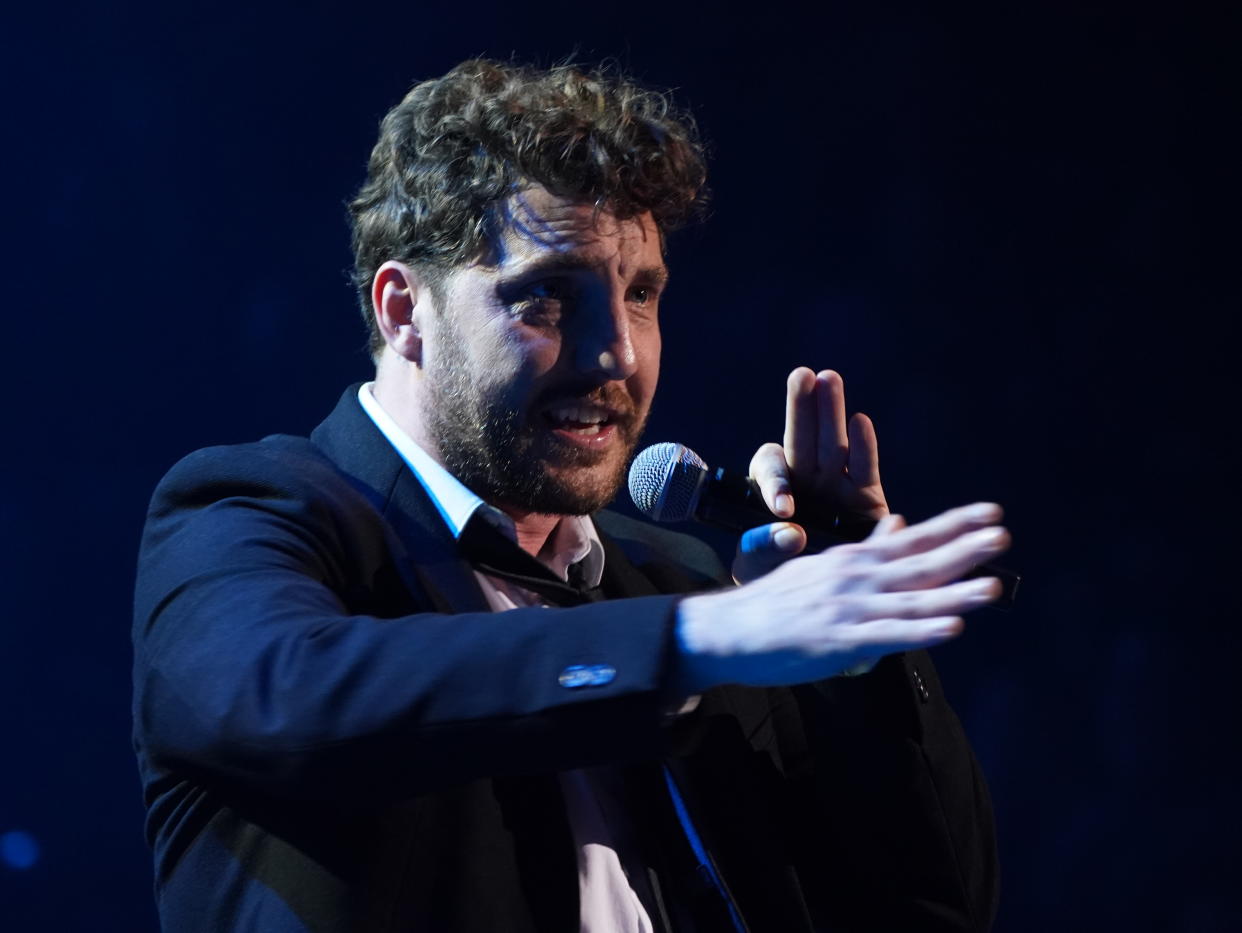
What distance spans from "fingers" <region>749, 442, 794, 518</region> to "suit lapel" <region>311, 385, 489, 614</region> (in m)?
0.37

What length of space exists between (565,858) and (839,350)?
1.56 metres

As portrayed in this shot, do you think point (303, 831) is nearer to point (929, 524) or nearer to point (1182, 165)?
point (929, 524)

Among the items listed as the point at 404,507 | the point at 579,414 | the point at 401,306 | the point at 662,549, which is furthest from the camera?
the point at 662,549

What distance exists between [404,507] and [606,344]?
33cm

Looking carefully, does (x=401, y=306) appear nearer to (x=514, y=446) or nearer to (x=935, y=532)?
(x=514, y=446)

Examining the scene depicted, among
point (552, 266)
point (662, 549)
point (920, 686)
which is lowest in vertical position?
point (920, 686)

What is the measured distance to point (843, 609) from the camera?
104 centimetres

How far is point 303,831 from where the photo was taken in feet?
4.50

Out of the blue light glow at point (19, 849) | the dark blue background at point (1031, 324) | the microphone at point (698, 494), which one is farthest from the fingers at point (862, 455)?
the blue light glow at point (19, 849)

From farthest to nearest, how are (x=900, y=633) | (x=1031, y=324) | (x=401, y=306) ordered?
(x=1031, y=324) → (x=401, y=306) → (x=900, y=633)

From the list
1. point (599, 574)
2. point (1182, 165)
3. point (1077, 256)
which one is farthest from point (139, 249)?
point (1182, 165)

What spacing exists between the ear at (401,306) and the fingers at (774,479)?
0.50 meters

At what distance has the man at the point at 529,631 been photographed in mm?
1104

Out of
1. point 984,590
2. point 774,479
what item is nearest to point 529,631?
point 984,590
